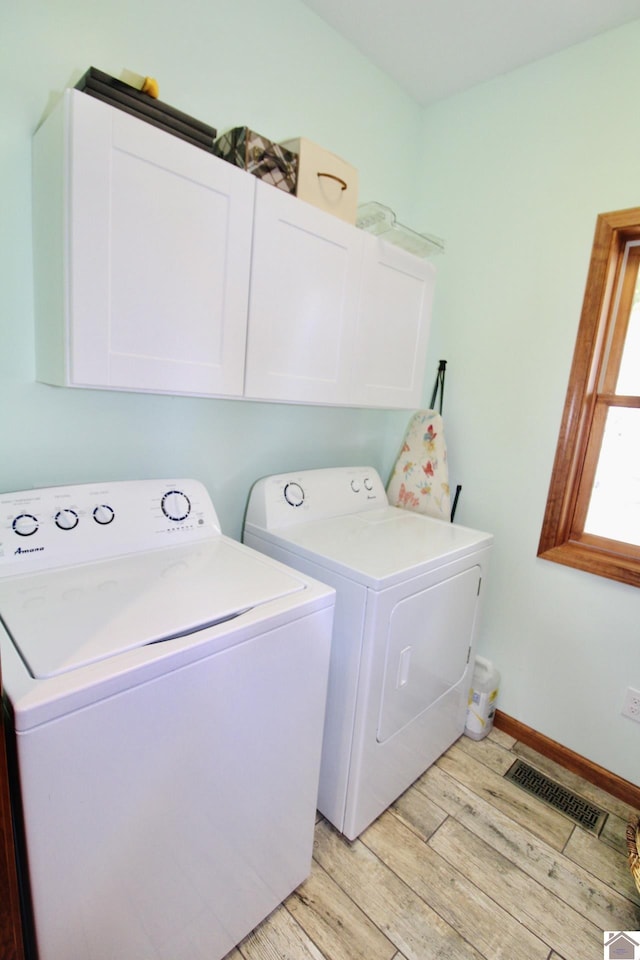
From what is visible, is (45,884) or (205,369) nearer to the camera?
(45,884)

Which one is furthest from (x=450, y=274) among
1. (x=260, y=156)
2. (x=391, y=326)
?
(x=260, y=156)

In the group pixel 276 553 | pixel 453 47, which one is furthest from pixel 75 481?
pixel 453 47

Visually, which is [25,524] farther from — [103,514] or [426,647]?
[426,647]

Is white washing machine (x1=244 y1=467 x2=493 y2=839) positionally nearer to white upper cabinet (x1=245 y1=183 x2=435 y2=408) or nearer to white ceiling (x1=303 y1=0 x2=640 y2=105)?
white upper cabinet (x1=245 y1=183 x2=435 y2=408)

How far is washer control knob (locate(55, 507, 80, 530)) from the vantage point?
1.18 meters

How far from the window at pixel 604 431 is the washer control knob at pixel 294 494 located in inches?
39.3

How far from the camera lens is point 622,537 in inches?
71.7

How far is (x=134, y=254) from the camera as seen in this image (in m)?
1.06

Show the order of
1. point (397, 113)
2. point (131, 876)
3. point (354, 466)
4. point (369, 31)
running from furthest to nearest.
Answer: point (354, 466)
point (397, 113)
point (369, 31)
point (131, 876)

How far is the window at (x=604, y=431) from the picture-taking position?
1.70 m

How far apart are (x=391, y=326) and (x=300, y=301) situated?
47cm

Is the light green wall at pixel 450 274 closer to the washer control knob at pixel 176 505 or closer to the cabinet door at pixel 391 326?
the washer control knob at pixel 176 505

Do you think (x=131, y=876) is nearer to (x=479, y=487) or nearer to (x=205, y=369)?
(x=205, y=369)

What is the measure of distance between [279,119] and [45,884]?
2.12 metres
